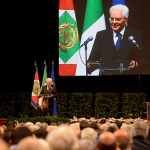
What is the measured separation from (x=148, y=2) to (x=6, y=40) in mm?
4589

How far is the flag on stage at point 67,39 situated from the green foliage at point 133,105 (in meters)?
1.82

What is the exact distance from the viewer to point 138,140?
482 cm

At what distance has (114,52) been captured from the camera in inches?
571

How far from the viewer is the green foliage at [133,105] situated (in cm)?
1483

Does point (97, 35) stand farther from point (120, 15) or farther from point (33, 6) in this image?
point (33, 6)

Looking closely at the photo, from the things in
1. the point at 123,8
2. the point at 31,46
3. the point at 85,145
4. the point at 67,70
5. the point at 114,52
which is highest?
the point at 123,8

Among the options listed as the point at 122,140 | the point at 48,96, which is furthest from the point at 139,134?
the point at 48,96

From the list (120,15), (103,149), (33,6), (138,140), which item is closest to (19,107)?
(33,6)

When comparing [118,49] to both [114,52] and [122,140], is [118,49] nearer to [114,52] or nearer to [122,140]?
[114,52]

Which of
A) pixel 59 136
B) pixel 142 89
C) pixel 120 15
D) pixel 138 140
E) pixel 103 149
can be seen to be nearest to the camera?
pixel 59 136

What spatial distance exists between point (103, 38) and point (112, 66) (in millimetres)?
908

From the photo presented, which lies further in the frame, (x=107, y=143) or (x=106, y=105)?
(x=106, y=105)

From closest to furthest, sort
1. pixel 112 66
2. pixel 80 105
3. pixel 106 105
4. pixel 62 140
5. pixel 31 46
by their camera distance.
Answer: pixel 62 140
pixel 112 66
pixel 106 105
pixel 80 105
pixel 31 46

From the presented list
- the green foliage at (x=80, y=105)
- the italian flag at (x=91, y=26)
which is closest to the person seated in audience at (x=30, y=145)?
the italian flag at (x=91, y=26)
